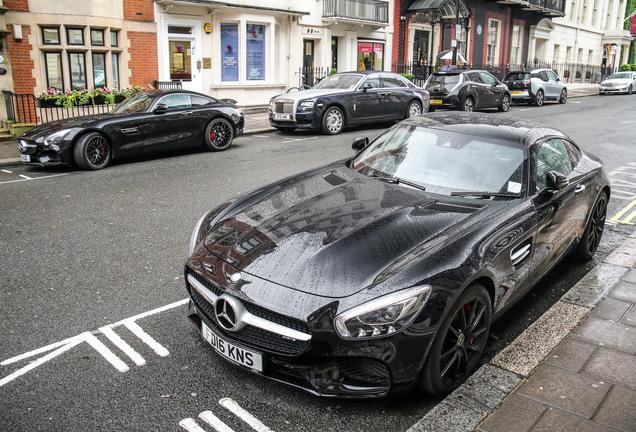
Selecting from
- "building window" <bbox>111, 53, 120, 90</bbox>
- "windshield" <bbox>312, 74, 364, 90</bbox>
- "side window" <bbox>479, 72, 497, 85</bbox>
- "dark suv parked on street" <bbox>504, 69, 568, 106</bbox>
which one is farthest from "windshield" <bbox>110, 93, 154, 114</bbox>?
"dark suv parked on street" <bbox>504, 69, 568, 106</bbox>

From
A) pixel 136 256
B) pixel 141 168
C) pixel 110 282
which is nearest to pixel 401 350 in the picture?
pixel 110 282

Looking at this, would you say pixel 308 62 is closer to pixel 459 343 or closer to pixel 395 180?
pixel 395 180

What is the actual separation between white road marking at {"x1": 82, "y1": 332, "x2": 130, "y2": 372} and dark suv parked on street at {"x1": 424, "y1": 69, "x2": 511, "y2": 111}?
1705cm

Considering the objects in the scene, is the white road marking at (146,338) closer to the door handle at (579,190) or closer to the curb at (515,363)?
the curb at (515,363)

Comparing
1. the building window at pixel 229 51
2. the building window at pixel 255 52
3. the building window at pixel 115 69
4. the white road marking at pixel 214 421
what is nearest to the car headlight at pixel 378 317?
the white road marking at pixel 214 421

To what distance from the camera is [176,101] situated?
11.4 metres

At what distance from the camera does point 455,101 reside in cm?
1889

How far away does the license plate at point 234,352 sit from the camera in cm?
297

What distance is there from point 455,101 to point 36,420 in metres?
17.9

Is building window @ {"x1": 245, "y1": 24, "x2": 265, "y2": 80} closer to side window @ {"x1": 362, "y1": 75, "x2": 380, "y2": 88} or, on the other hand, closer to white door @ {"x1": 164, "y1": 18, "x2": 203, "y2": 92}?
white door @ {"x1": 164, "y1": 18, "x2": 203, "y2": 92}

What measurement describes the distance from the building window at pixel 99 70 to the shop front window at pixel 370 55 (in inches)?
477

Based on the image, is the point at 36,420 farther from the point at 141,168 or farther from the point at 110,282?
the point at 141,168

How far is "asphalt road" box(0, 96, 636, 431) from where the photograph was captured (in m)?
2.99

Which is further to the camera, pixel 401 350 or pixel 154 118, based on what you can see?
pixel 154 118
